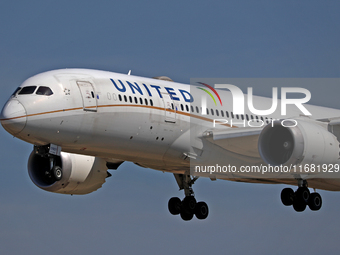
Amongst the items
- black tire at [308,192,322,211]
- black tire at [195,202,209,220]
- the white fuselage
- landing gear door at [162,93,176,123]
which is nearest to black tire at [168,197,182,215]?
black tire at [195,202,209,220]

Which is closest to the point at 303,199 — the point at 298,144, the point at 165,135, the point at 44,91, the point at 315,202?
the point at 315,202

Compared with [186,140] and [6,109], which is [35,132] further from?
[186,140]

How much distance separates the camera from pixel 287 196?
28.8 meters

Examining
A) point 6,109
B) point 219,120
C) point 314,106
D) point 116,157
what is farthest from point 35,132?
point 314,106

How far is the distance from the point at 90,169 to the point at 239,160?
6.56 metres

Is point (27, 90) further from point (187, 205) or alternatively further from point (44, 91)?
point (187, 205)

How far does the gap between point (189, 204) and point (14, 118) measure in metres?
11.5

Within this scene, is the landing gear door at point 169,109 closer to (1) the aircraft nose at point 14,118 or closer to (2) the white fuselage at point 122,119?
(2) the white fuselage at point 122,119

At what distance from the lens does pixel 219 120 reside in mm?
26656

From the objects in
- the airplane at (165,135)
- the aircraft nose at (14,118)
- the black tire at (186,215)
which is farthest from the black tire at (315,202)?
the aircraft nose at (14,118)

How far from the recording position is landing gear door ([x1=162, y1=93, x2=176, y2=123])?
24406 millimetres

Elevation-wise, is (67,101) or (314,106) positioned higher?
(314,106)

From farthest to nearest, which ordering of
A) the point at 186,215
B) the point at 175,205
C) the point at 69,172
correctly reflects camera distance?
1. the point at 175,205
2. the point at 186,215
3. the point at 69,172

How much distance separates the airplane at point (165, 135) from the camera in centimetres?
2181
